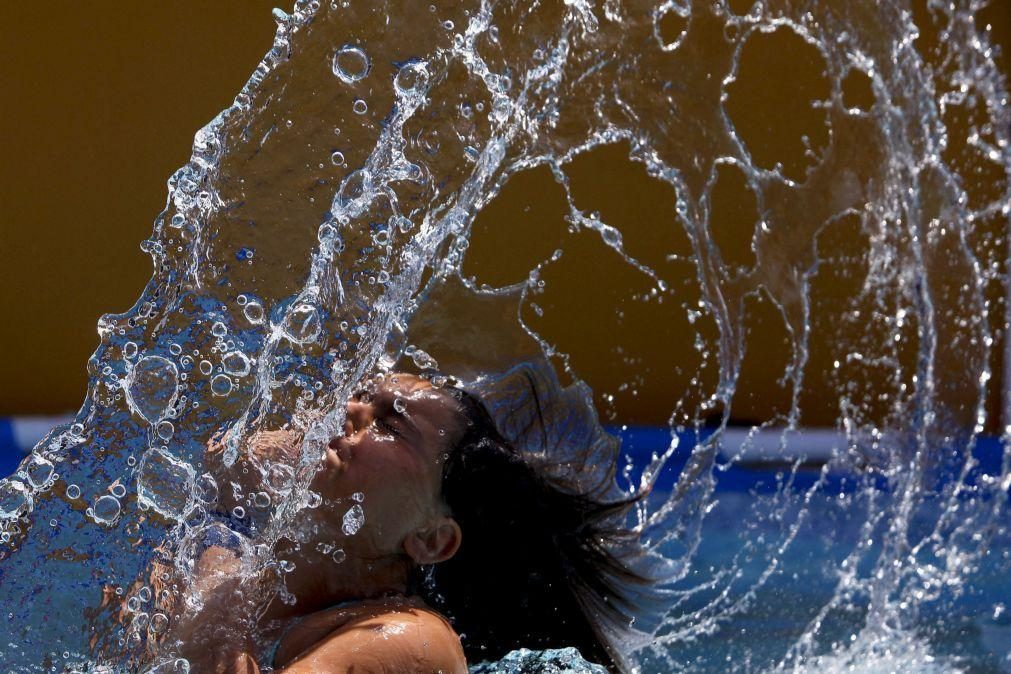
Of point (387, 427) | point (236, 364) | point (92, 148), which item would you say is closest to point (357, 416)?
point (387, 427)

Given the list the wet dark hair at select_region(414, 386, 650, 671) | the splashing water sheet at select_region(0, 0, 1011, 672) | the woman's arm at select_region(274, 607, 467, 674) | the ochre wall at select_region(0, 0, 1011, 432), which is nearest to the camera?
the woman's arm at select_region(274, 607, 467, 674)

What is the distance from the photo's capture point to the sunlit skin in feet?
5.40

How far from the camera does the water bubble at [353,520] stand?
175 cm

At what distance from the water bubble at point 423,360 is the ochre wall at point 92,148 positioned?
112 inches

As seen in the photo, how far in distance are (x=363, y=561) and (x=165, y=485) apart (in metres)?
0.28

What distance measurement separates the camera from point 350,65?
1.82 m

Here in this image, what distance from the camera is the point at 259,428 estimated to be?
174 centimetres

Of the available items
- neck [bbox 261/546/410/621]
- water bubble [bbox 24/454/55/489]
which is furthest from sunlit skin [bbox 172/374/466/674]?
water bubble [bbox 24/454/55/489]

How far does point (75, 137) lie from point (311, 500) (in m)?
3.40

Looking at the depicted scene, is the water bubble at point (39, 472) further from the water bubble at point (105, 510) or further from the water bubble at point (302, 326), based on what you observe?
the water bubble at point (302, 326)

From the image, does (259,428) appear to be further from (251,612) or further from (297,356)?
(251,612)

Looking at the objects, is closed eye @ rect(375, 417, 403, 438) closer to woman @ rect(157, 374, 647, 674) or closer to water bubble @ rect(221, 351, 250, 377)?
woman @ rect(157, 374, 647, 674)

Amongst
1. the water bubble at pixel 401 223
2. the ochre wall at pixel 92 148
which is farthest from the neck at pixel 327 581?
the ochre wall at pixel 92 148

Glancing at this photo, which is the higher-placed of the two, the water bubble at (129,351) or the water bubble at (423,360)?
the water bubble at (423,360)
